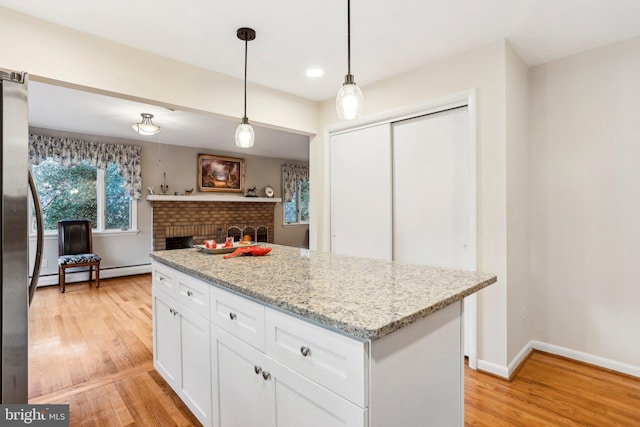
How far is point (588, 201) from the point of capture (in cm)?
248

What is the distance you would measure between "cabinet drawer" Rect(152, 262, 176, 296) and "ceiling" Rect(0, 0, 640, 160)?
1.56 metres

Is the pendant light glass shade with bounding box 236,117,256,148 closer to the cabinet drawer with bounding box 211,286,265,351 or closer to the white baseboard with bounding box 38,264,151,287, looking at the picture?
the cabinet drawer with bounding box 211,286,265,351

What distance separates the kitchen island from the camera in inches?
37.6

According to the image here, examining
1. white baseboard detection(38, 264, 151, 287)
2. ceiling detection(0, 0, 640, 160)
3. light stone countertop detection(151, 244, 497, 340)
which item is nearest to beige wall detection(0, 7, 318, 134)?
ceiling detection(0, 0, 640, 160)

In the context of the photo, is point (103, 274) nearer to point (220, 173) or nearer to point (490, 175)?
point (220, 173)

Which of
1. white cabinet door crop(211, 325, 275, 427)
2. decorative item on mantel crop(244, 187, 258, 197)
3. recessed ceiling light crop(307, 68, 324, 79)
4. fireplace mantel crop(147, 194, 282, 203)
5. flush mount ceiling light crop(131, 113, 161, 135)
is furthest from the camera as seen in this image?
decorative item on mantel crop(244, 187, 258, 197)

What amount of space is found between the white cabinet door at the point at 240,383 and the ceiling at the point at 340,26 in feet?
6.09

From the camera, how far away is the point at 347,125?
3307 millimetres

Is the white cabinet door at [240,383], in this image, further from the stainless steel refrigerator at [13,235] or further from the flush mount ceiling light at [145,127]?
the flush mount ceiling light at [145,127]

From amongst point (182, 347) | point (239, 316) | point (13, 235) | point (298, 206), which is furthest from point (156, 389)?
point (298, 206)

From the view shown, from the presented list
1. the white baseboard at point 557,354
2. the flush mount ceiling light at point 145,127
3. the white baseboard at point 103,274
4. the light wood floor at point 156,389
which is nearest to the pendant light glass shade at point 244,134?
the light wood floor at point 156,389

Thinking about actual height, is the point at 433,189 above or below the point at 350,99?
below

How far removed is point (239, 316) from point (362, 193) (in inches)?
82.1

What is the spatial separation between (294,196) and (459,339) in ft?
23.4
